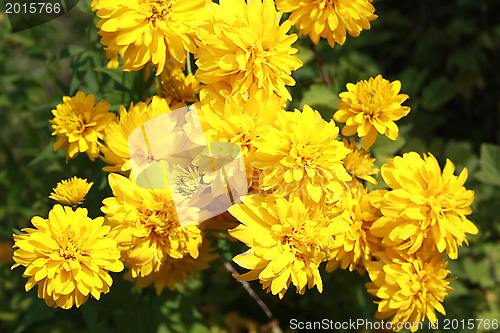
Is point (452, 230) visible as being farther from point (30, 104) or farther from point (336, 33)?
point (30, 104)

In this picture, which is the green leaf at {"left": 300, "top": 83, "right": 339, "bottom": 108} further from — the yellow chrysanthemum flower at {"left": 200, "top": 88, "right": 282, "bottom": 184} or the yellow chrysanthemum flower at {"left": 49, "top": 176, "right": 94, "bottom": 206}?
the yellow chrysanthemum flower at {"left": 49, "top": 176, "right": 94, "bottom": 206}

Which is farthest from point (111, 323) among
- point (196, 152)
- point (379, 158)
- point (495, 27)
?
point (495, 27)

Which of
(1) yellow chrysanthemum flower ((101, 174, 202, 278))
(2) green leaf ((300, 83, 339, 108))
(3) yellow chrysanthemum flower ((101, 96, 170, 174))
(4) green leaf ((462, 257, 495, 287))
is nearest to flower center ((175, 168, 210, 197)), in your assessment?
(1) yellow chrysanthemum flower ((101, 174, 202, 278))

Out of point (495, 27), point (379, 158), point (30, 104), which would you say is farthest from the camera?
point (495, 27)

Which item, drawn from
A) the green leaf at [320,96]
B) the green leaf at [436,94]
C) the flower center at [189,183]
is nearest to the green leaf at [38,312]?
the flower center at [189,183]

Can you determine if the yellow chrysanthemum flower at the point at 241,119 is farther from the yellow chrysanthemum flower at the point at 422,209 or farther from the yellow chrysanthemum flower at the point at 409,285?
the yellow chrysanthemum flower at the point at 409,285

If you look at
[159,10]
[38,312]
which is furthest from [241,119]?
[38,312]
